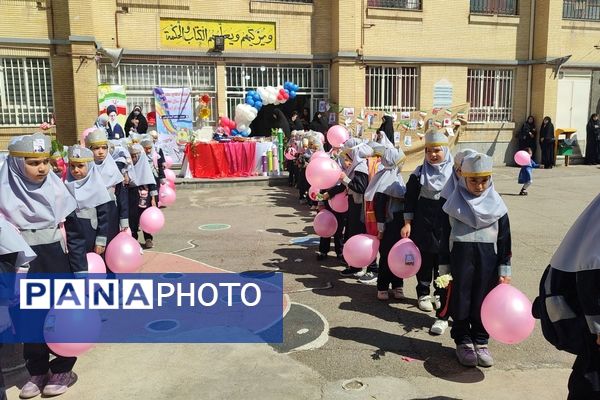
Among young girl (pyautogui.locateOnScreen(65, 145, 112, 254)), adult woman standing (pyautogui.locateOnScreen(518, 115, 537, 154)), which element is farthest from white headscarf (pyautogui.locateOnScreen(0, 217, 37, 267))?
adult woman standing (pyautogui.locateOnScreen(518, 115, 537, 154))

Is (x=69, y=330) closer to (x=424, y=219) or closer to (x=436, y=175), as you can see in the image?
(x=424, y=219)

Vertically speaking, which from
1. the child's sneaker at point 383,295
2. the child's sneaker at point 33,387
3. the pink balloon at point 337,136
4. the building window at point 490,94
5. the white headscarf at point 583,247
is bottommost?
the child's sneaker at point 383,295

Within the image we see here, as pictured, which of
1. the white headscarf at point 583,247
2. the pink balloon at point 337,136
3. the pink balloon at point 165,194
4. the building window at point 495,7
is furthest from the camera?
the building window at point 495,7

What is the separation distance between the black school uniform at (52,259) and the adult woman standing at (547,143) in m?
18.4

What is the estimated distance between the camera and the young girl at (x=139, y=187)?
773 centimetres

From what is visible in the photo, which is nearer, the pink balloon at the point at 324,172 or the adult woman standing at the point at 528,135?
the pink balloon at the point at 324,172

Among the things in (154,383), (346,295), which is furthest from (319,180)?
(154,383)

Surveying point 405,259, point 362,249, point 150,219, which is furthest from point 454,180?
point 150,219

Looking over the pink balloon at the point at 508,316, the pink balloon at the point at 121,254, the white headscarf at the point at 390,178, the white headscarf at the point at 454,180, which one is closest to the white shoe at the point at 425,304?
the white headscarf at the point at 390,178

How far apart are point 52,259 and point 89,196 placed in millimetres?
1055

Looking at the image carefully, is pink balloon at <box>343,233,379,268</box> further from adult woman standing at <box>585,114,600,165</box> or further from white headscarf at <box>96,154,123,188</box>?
adult woman standing at <box>585,114,600,165</box>

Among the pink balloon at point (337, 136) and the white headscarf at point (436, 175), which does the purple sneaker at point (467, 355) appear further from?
the pink balloon at point (337, 136)

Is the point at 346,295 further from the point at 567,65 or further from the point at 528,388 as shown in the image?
the point at 567,65

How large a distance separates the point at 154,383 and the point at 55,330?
0.83 meters
